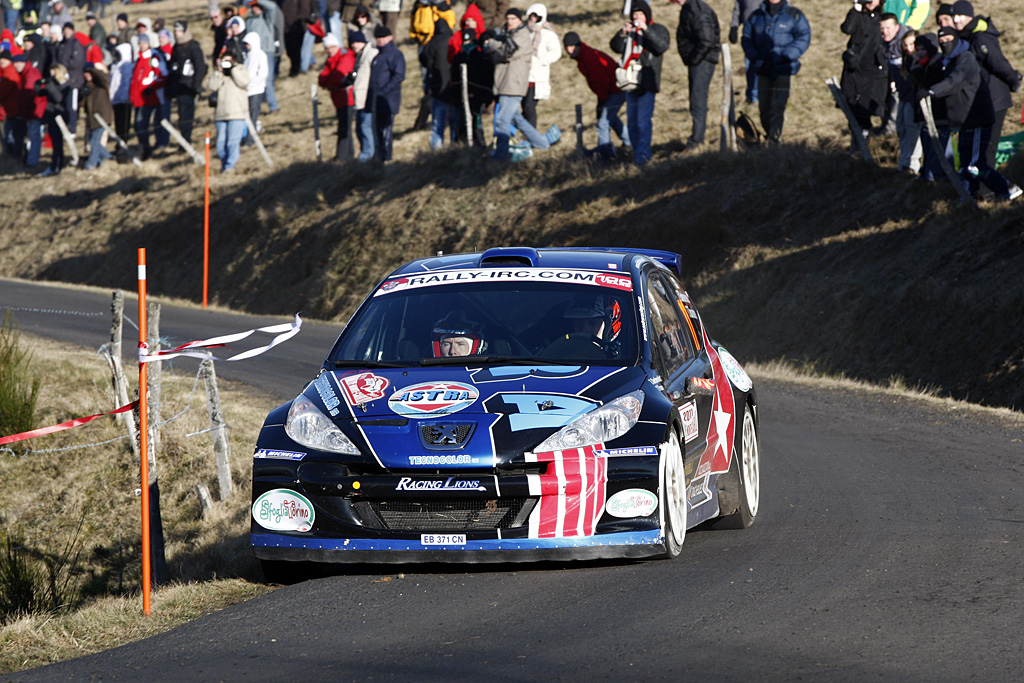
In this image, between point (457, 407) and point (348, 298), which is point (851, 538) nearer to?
point (457, 407)

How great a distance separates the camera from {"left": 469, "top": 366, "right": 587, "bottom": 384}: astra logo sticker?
6.64m

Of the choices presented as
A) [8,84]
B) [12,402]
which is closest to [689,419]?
[12,402]

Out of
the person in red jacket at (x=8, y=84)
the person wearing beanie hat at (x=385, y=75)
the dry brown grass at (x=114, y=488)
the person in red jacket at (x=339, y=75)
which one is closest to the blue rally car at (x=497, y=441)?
the dry brown grass at (x=114, y=488)

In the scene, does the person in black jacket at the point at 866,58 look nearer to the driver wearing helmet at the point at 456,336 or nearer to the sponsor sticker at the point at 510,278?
the sponsor sticker at the point at 510,278

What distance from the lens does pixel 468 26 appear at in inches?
939

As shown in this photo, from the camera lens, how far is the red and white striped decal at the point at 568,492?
6.12 m

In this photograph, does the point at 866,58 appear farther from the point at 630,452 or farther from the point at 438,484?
the point at 438,484

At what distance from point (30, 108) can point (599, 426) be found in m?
30.5

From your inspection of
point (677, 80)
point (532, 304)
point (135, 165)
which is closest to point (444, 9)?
point (677, 80)

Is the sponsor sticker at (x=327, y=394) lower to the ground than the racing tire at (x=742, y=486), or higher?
higher

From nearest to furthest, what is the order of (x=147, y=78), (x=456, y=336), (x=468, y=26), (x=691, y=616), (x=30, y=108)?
(x=691, y=616), (x=456, y=336), (x=468, y=26), (x=147, y=78), (x=30, y=108)

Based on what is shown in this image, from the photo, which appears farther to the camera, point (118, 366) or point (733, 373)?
point (118, 366)

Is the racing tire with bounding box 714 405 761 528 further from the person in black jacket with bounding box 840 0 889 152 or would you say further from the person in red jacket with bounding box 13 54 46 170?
the person in red jacket with bounding box 13 54 46 170

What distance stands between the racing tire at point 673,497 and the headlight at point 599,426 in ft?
0.72
